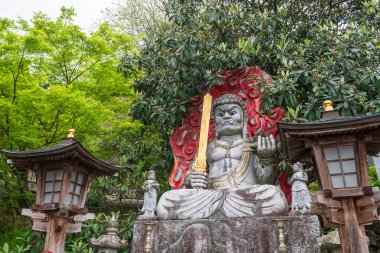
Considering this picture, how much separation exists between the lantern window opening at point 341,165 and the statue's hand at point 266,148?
2031mm

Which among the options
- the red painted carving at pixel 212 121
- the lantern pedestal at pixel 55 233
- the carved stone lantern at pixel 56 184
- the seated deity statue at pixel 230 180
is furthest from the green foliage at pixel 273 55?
the lantern pedestal at pixel 55 233

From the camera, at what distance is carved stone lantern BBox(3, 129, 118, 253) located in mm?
5910

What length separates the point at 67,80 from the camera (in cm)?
1049

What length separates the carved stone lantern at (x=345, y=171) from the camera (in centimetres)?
482

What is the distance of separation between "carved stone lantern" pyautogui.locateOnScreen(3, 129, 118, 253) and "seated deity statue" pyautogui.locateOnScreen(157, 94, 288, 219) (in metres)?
1.48

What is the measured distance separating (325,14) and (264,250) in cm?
719

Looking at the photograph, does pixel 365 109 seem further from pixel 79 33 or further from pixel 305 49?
pixel 79 33

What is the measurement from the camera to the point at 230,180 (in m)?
7.50

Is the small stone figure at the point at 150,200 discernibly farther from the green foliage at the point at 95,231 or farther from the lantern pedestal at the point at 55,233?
the green foliage at the point at 95,231

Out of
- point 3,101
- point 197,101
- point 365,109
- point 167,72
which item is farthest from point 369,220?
point 3,101

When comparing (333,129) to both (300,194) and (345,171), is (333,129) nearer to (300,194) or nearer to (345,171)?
(345,171)

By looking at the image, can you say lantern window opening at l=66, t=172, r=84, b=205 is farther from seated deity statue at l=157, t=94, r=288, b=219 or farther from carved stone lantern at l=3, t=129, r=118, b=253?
seated deity statue at l=157, t=94, r=288, b=219

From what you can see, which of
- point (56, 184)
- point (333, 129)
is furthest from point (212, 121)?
point (333, 129)

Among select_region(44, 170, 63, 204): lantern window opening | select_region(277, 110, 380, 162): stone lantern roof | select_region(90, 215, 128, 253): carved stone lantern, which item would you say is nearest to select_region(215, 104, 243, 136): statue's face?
select_region(277, 110, 380, 162): stone lantern roof
